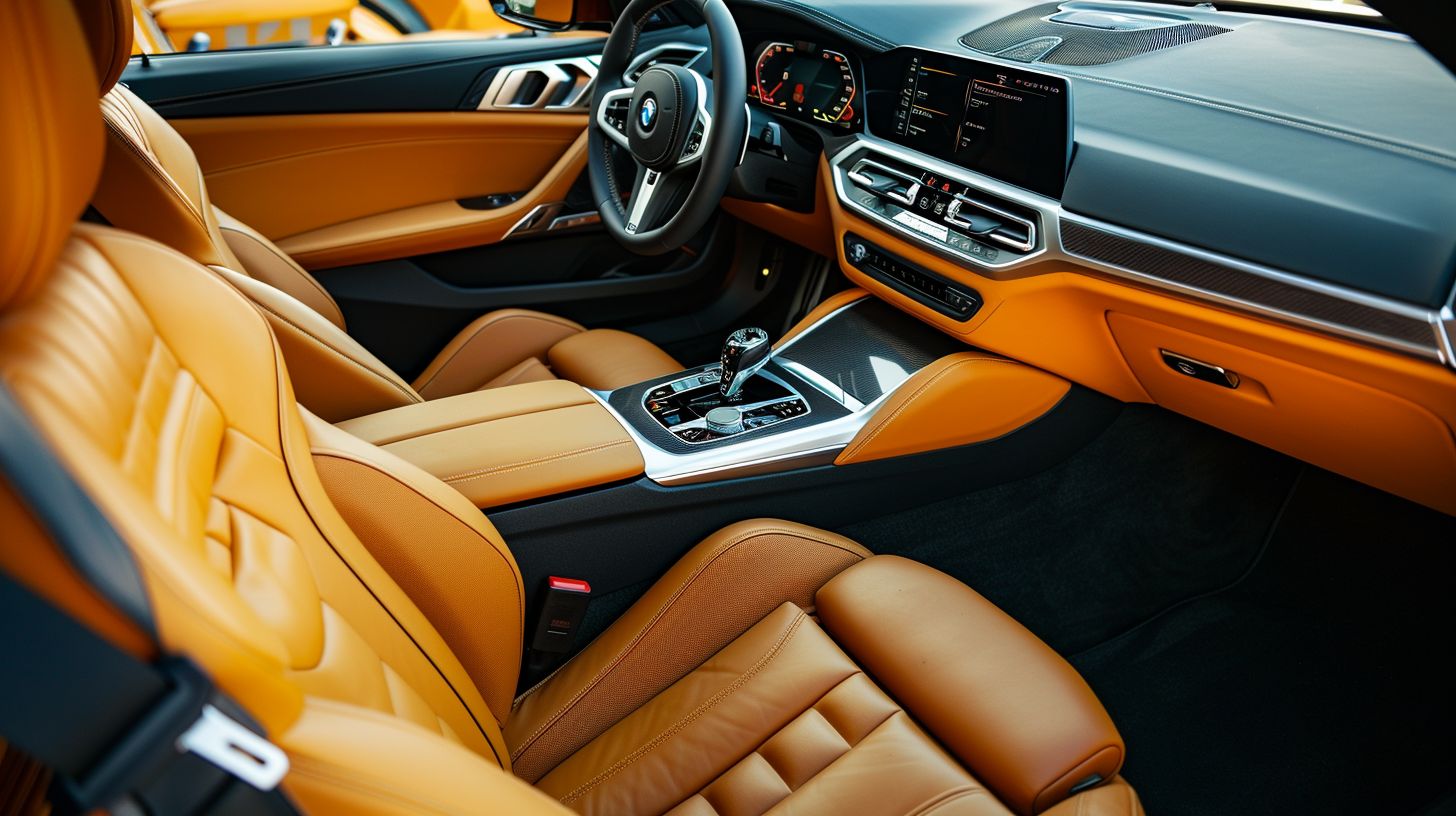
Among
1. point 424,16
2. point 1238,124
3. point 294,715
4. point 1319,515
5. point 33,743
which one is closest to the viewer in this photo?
point 33,743

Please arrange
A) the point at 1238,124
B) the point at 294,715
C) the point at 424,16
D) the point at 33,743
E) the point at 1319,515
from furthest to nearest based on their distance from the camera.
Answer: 1. the point at 424,16
2. the point at 1319,515
3. the point at 1238,124
4. the point at 294,715
5. the point at 33,743

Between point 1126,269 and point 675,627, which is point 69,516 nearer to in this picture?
point 675,627

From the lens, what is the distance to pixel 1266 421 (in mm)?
1489

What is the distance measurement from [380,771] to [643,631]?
693mm

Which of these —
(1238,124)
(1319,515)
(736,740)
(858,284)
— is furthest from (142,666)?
(1319,515)

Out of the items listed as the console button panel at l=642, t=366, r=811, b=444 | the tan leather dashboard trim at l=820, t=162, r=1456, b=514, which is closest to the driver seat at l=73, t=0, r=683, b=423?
the console button panel at l=642, t=366, r=811, b=444

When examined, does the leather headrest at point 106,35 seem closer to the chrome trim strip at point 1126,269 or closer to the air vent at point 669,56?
the chrome trim strip at point 1126,269

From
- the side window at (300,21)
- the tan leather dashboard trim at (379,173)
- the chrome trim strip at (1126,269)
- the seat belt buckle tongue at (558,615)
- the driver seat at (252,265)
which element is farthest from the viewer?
the side window at (300,21)

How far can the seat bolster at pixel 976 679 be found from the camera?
110 cm

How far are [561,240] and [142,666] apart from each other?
2.03 m

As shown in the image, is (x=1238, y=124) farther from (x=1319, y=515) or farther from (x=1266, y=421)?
(x=1319, y=515)

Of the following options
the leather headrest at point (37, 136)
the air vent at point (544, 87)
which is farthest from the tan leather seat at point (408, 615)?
the air vent at point (544, 87)

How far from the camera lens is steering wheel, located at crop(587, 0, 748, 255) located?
1629 mm

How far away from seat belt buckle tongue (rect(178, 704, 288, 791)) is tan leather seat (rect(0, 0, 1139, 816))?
0.02 m
